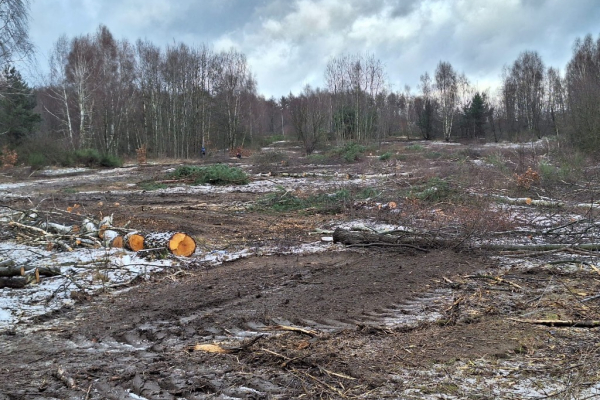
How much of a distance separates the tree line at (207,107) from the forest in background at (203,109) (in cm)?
10

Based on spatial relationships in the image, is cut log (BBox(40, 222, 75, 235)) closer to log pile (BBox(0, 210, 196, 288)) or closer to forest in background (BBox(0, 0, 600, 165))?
log pile (BBox(0, 210, 196, 288))

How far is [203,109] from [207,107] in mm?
1015

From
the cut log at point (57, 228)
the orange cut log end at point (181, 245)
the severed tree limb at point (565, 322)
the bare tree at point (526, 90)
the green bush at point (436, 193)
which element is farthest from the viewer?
the bare tree at point (526, 90)

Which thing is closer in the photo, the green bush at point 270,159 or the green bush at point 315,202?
the green bush at point 315,202

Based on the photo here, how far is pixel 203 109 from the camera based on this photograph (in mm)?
42969

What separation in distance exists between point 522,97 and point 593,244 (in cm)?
5933

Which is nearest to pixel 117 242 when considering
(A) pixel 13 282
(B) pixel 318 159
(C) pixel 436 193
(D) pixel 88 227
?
(D) pixel 88 227

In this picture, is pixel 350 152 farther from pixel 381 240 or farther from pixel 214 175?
pixel 381 240

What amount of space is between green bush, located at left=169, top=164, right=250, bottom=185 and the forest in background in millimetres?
12613

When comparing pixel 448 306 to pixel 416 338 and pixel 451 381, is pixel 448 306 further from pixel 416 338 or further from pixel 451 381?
pixel 451 381

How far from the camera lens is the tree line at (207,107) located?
106 ft

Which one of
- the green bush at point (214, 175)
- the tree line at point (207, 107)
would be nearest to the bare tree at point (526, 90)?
the tree line at point (207, 107)

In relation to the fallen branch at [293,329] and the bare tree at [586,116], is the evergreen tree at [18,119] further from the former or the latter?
the bare tree at [586,116]

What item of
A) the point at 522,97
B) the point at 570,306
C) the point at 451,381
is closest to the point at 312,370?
the point at 451,381
